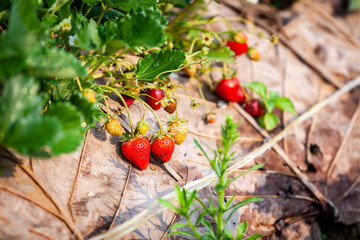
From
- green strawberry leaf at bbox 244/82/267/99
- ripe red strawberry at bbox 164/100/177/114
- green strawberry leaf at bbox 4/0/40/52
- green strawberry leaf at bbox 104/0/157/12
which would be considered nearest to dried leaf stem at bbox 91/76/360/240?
green strawberry leaf at bbox 244/82/267/99

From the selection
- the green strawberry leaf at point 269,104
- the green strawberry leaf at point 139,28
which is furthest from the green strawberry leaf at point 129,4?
the green strawberry leaf at point 269,104

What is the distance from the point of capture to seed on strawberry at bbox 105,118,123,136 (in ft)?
4.78

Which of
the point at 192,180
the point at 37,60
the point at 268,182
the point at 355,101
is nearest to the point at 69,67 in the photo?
the point at 37,60

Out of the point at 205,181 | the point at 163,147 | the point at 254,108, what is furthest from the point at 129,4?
the point at 254,108

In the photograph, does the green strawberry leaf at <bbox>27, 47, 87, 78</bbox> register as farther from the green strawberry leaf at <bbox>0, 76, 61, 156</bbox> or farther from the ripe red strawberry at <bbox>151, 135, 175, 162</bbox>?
the ripe red strawberry at <bbox>151, 135, 175, 162</bbox>

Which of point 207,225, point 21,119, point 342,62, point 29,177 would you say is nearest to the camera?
point 21,119

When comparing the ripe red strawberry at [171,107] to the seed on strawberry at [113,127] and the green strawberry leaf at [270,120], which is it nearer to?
the seed on strawberry at [113,127]

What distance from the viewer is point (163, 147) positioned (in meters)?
1.50

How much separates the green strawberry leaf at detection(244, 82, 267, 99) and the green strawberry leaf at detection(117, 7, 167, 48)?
41.7 inches

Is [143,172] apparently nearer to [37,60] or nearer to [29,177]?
[29,177]

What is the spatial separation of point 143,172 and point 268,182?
807mm

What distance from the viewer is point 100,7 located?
1.58m

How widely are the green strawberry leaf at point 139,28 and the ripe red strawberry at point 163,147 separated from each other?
0.47 m

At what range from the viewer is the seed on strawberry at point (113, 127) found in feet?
4.78
